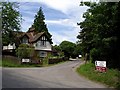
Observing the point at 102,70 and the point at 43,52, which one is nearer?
the point at 102,70

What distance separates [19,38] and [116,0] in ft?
147

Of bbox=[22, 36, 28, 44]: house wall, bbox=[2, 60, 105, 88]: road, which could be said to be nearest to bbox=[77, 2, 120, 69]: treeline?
bbox=[2, 60, 105, 88]: road

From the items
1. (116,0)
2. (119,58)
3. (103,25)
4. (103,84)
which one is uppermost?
(116,0)

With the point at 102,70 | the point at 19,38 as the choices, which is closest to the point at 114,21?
the point at 102,70

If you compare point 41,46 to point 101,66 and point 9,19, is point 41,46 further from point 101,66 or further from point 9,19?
point 101,66

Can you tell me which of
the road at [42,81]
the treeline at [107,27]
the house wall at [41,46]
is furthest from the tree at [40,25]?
the road at [42,81]

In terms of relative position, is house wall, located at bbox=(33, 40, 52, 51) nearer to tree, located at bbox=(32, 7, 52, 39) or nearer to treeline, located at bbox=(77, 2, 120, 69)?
tree, located at bbox=(32, 7, 52, 39)

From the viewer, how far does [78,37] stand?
185 feet

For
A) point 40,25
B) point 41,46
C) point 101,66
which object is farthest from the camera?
point 40,25

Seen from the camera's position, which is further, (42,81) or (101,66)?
(101,66)

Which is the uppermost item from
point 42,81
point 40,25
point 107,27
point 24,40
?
point 40,25

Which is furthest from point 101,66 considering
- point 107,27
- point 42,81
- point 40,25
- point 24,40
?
point 40,25

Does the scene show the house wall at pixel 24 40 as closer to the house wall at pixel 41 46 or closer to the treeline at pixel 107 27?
the house wall at pixel 41 46

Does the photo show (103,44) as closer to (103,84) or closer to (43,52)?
(103,84)
